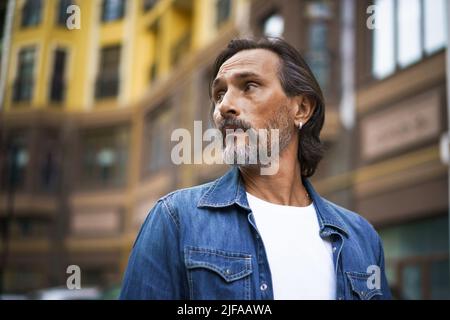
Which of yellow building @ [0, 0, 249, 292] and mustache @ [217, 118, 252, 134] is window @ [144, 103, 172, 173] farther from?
mustache @ [217, 118, 252, 134]

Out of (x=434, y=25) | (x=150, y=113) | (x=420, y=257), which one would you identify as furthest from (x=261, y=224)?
(x=150, y=113)

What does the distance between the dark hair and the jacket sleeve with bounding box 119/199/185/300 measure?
22.0 inches

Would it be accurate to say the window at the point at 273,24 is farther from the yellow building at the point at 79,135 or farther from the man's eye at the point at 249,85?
the man's eye at the point at 249,85

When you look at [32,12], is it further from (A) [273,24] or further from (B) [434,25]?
(B) [434,25]

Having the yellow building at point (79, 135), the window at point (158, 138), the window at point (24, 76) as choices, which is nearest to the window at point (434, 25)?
the window at point (158, 138)

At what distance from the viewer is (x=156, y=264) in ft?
5.01

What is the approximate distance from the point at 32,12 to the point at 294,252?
18.7 meters

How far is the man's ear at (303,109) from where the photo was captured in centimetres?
195

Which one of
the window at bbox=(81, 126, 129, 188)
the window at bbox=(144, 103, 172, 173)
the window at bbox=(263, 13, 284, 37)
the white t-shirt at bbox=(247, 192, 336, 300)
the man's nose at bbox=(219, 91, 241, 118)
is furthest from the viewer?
the window at bbox=(81, 126, 129, 188)

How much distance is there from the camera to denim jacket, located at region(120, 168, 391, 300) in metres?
1.53

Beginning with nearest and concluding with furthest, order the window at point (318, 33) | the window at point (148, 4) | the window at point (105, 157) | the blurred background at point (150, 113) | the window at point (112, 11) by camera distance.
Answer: the blurred background at point (150, 113), the window at point (318, 33), the window at point (148, 4), the window at point (112, 11), the window at point (105, 157)

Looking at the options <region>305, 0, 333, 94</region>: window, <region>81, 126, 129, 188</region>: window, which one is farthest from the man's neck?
<region>81, 126, 129, 188</region>: window

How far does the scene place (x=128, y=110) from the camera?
62.4ft
